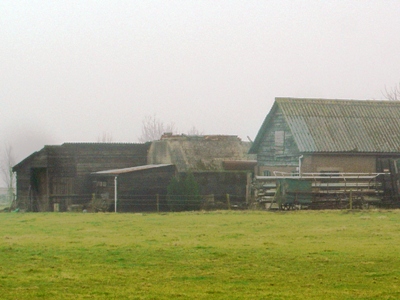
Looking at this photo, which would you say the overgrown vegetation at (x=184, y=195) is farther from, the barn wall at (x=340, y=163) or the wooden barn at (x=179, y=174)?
the barn wall at (x=340, y=163)

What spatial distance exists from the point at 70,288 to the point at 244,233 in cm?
1149

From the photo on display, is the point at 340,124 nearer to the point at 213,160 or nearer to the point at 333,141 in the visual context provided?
the point at 333,141

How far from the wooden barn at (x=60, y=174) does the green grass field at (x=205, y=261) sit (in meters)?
20.5

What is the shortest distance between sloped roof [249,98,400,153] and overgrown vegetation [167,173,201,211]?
6.20 meters

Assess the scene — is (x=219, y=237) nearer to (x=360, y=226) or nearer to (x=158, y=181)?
(x=360, y=226)

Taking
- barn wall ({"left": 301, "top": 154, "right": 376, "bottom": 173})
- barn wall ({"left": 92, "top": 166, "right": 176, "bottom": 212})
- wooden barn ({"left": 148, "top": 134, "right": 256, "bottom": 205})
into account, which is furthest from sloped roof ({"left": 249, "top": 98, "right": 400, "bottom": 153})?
barn wall ({"left": 92, "top": 166, "right": 176, "bottom": 212})

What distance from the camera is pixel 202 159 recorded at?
1940 inches

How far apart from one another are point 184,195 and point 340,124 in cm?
1028

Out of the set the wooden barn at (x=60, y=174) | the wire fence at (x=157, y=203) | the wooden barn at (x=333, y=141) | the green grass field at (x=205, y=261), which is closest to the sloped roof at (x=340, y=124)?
the wooden barn at (x=333, y=141)

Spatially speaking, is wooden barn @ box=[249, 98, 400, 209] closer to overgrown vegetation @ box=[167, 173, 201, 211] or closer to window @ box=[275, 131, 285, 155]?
window @ box=[275, 131, 285, 155]

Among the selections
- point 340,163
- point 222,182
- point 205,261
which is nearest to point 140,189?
point 222,182

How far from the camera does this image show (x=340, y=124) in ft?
149

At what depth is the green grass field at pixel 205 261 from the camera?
41.4 ft

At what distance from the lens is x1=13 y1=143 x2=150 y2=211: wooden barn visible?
160 ft
